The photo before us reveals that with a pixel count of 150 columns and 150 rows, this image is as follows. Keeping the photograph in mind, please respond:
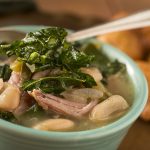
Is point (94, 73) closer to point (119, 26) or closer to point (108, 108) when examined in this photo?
point (108, 108)

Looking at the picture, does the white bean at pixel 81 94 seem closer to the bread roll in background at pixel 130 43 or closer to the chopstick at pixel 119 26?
the chopstick at pixel 119 26

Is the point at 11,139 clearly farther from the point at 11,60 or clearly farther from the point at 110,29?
the point at 110,29

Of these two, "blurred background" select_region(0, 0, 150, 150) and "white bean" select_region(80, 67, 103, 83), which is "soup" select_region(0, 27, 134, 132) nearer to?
"white bean" select_region(80, 67, 103, 83)

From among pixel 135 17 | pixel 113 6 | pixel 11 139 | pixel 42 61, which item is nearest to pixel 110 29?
pixel 135 17

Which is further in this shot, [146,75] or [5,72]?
[146,75]

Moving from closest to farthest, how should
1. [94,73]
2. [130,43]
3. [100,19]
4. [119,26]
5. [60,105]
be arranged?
[60,105]
[94,73]
[119,26]
[130,43]
[100,19]

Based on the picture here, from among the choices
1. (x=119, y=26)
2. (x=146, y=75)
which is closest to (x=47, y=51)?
(x=119, y=26)

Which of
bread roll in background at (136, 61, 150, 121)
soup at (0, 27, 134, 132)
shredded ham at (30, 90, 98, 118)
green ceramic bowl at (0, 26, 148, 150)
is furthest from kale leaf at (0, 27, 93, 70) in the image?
bread roll in background at (136, 61, 150, 121)

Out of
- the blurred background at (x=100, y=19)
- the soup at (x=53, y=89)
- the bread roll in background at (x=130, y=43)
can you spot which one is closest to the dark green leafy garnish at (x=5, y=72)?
the soup at (x=53, y=89)
